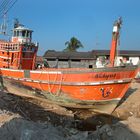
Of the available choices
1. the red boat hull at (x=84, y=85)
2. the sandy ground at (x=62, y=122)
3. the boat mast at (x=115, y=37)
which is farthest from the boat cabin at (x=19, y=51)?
the boat mast at (x=115, y=37)

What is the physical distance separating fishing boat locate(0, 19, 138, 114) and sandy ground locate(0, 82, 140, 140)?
65 cm

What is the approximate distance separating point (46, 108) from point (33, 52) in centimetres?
550

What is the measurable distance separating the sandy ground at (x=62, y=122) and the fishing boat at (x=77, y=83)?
648mm

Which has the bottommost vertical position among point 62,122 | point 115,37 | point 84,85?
point 62,122

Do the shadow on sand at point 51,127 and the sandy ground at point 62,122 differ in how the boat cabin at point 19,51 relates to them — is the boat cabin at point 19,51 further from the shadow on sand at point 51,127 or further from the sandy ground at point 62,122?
the shadow on sand at point 51,127

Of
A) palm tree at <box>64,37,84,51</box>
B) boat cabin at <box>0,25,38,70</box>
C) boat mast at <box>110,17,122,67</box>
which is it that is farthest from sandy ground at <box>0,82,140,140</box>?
palm tree at <box>64,37,84,51</box>

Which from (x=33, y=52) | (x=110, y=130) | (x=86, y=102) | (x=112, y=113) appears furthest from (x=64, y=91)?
(x=110, y=130)

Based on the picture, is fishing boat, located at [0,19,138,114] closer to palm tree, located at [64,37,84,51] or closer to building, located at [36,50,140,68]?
building, located at [36,50,140,68]

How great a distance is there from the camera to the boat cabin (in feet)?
67.8

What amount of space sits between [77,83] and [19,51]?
522 cm

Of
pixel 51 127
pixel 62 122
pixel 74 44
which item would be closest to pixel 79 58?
pixel 74 44

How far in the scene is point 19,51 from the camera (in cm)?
2048

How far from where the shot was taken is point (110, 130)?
10.9m

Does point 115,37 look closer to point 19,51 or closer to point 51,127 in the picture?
point 19,51
